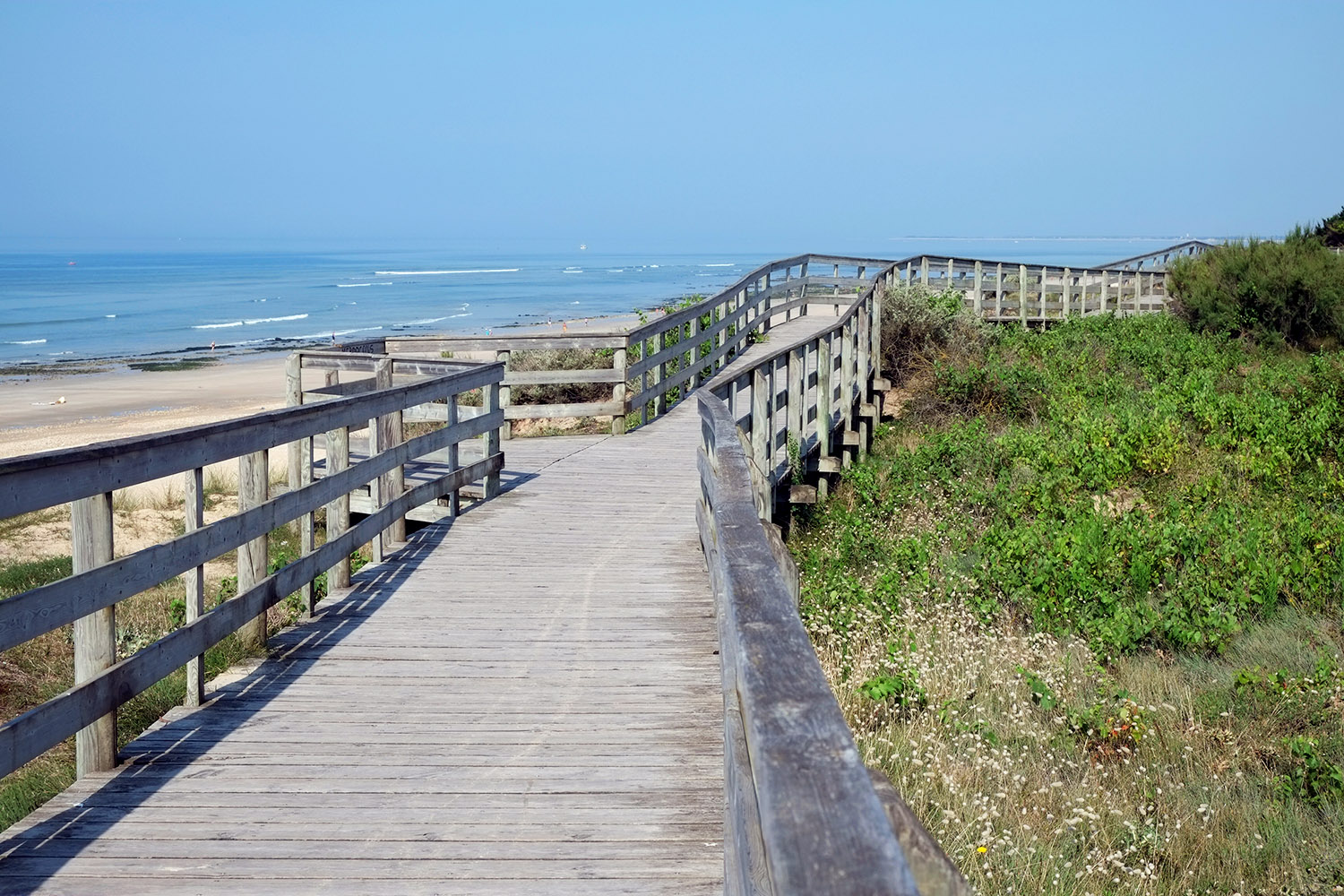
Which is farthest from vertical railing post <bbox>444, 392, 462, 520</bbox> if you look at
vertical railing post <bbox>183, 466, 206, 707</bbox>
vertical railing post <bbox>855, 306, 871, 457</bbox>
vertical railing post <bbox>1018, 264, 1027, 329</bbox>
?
vertical railing post <bbox>1018, 264, 1027, 329</bbox>

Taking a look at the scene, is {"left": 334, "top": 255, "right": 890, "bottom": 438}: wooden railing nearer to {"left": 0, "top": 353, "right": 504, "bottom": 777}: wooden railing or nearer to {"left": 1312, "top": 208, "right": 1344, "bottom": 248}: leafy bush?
{"left": 0, "top": 353, "right": 504, "bottom": 777}: wooden railing

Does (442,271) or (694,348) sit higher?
(442,271)

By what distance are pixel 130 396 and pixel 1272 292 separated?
30.6 metres

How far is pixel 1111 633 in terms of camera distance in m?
7.41

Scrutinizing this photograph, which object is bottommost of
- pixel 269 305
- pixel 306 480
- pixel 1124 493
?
pixel 1124 493

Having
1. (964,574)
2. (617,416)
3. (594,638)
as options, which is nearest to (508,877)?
(594,638)

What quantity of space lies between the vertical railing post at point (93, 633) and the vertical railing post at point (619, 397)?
972 centimetres

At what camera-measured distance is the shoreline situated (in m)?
27.5

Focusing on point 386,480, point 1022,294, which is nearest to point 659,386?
point 386,480

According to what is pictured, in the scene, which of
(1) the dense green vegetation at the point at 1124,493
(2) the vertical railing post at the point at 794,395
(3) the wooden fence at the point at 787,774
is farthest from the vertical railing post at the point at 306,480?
(2) the vertical railing post at the point at 794,395

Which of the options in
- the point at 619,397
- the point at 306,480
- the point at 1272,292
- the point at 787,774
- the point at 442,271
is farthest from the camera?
the point at 442,271

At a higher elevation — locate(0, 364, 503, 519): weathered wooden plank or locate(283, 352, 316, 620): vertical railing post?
locate(0, 364, 503, 519): weathered wooden plank

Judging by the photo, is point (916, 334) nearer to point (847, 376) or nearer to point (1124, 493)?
point (847, 376)

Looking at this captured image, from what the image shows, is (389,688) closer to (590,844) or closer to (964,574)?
(590,844)
